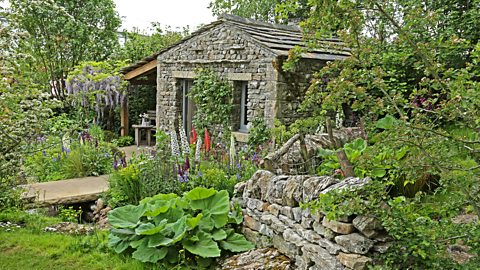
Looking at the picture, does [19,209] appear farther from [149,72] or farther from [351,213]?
[149,72]

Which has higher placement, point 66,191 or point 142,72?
point 142,72

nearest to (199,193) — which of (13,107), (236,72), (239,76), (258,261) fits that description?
(258,261)

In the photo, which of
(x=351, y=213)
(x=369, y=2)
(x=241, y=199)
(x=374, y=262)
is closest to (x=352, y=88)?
(x=369, y=2)

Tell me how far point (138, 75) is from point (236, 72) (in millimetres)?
4048

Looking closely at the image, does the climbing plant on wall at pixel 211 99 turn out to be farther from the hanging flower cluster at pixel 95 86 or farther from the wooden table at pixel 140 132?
the hanging flower cluster at pixel 95 86

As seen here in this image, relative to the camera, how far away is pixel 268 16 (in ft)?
67.5

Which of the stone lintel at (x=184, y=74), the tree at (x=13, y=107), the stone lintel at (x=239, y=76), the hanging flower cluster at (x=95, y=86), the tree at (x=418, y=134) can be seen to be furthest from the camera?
the hanging flower cluster at (x=95, y=86)

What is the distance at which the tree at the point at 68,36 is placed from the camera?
45.5 feet

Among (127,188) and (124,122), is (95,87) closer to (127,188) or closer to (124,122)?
(124,122)

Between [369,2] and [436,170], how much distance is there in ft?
3.91

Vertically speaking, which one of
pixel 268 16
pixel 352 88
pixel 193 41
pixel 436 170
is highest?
pixel 268 16

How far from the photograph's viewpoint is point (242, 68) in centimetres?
957

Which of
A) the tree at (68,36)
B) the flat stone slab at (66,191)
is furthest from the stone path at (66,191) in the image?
the tree at (68,36)

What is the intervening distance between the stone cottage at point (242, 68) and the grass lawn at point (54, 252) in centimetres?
476
